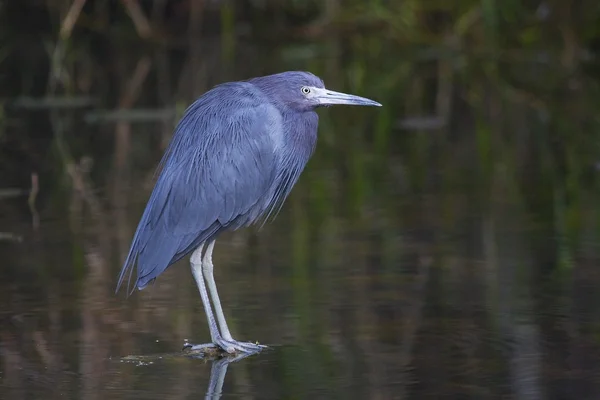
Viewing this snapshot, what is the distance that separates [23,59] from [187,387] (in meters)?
11.3

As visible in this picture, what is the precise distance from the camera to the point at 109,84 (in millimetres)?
14195

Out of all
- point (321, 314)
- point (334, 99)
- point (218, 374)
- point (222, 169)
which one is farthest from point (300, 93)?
point (218, 374)

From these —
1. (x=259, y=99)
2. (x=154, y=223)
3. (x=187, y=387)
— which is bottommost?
(x=187, y=387)

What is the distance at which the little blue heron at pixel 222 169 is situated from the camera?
5750mm

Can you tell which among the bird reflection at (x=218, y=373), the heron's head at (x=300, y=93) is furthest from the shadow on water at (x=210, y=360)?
the heron's head at (x=300, y=93)

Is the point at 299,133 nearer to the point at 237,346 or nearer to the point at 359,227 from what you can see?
the point at 237,346

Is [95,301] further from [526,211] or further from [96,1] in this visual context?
[96,1]

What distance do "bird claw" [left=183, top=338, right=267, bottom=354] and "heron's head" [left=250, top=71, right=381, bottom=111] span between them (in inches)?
43.6

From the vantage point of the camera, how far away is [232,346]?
5.62 meters

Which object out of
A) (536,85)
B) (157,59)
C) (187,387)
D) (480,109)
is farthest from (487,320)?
(157,59)

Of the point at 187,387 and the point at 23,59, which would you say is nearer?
the point at 187,387

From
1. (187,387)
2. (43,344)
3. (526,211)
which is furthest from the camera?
(526,211)

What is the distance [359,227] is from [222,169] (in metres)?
2.11

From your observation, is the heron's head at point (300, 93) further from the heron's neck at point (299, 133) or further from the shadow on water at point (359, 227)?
the shadow on water at point (359, 227)
